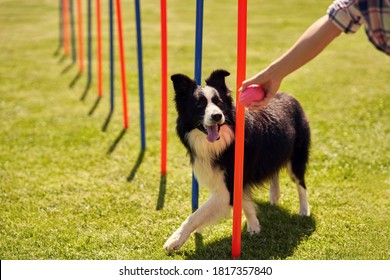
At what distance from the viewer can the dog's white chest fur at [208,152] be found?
14.4ft

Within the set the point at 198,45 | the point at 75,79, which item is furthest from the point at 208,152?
the point at 75,79

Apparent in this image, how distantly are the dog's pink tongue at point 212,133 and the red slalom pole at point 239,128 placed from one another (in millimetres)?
466

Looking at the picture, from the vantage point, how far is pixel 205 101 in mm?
4281

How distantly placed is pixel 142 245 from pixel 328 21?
9.88ft

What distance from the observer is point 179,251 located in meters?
4.42

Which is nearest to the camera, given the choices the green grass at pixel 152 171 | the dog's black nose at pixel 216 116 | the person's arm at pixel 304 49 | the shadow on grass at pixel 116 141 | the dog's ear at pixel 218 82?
the person's arm at pixel 304 49

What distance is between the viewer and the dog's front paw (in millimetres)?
4340

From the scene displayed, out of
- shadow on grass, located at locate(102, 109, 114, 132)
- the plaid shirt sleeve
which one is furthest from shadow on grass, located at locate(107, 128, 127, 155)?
the plaid shirt sleeve

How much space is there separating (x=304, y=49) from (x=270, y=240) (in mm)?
2700

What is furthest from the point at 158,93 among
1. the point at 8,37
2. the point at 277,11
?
the point at 277,11

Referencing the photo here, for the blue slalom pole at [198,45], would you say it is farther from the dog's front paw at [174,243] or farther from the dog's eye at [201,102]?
the dog's front paw at [174,243]

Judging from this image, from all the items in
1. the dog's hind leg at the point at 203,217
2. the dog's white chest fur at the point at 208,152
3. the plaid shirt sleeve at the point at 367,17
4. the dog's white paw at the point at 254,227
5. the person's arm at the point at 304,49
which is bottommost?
the dog's white paw at the point at 254,227

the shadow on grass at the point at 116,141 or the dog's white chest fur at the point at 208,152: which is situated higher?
the dog's white chest fur at the point at 208,152

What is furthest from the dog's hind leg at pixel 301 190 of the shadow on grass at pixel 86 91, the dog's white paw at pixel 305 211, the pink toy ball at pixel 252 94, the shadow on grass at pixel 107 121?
the shadow on grass at pixel 86 91
